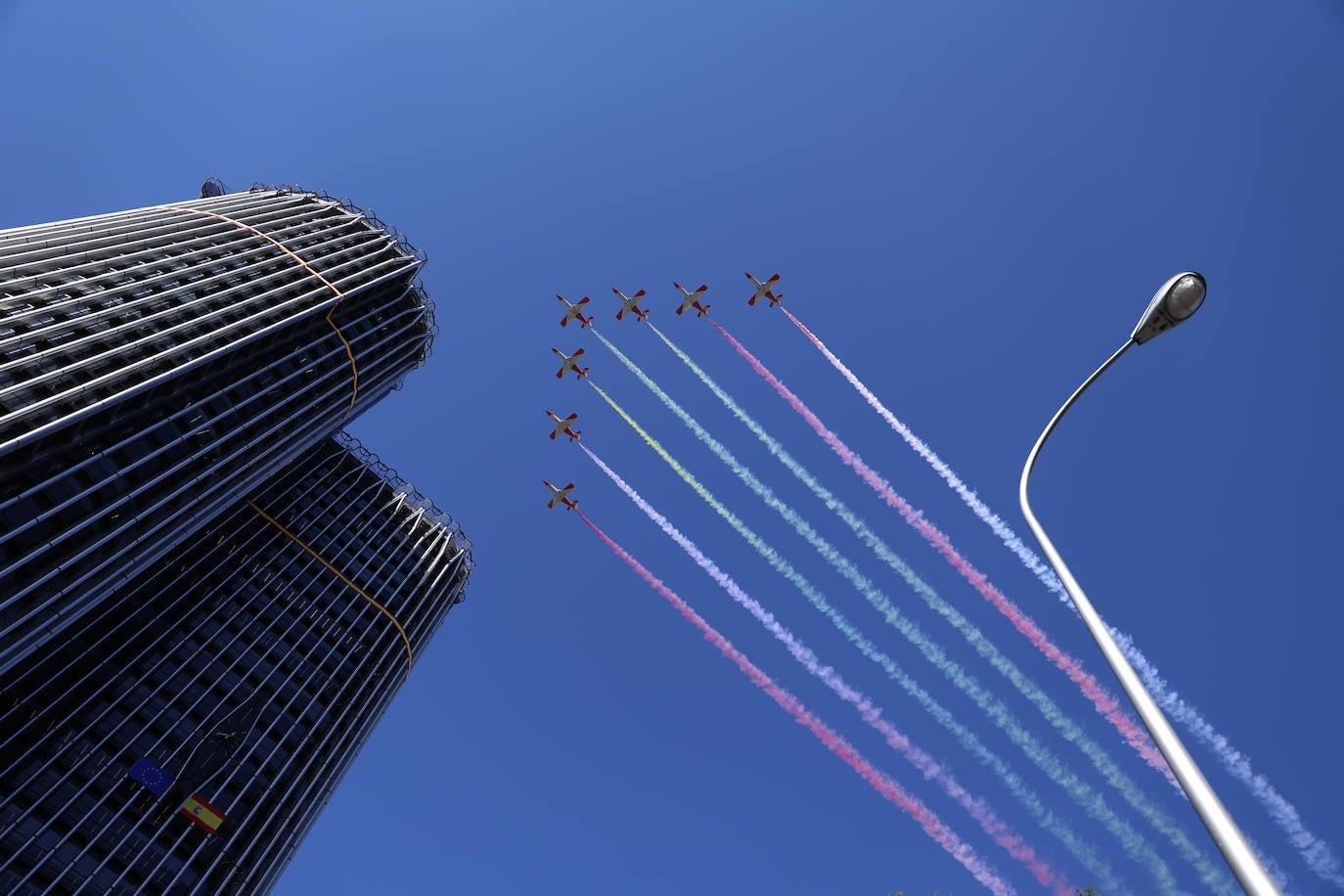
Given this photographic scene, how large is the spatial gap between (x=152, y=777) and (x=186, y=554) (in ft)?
98.2

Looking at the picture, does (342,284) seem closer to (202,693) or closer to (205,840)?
(202,693)

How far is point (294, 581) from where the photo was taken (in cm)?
9931

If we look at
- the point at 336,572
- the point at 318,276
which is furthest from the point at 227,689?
the point at 318,276

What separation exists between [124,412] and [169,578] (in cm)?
3064

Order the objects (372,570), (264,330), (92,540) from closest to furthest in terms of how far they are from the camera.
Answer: (92,540)
(264,330)
(372,570)

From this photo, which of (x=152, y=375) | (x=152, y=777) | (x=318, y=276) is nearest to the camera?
(x=152, y=375)

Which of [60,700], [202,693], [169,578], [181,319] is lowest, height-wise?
[202,693]

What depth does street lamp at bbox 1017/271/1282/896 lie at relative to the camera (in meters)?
9.67

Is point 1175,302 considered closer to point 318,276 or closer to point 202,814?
point 202,814

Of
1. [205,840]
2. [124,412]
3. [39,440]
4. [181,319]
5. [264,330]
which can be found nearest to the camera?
[39,440]

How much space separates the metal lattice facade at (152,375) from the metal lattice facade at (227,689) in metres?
16.8

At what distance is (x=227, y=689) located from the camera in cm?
8244

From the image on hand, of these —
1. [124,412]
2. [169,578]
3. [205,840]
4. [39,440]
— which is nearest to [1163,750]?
[39,440]

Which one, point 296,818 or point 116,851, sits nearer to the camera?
point 116,851
